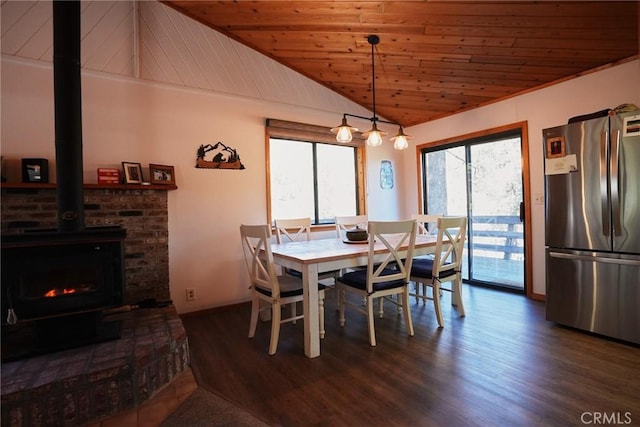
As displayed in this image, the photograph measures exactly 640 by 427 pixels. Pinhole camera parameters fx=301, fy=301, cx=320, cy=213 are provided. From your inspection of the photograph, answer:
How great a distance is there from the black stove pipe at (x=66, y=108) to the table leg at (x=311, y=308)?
62.5 inches

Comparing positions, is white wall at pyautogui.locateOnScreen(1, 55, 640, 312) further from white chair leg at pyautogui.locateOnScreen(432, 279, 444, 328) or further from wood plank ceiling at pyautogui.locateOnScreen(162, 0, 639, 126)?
white chair leg at pyautogui.locateOnScreen(432, 279, 444, 328)

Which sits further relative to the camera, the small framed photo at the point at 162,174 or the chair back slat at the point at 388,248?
the small framed photo at the point at 162,174

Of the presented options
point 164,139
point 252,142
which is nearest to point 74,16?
point 164,139

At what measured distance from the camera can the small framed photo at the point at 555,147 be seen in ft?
8.48

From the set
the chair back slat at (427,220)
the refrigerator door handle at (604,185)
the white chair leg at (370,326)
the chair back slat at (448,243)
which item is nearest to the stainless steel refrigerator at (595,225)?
the refrigerator door handle at (604,185)

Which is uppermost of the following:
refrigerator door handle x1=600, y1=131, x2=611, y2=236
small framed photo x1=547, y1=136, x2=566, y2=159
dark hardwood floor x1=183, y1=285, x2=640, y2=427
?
small framed photo x1=547, y1=136, x2=566, y2=159

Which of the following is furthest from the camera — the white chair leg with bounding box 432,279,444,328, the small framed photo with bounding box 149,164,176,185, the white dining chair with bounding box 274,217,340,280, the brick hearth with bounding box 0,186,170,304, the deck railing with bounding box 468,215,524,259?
the deck railing with bounding box 468,215,524,259

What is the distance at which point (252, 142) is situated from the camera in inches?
139

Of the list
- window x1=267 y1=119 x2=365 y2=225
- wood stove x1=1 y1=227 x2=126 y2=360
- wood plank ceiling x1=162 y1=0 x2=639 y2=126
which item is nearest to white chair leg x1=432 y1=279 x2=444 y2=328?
window x1=267 y1=119 x2=365 y2=225

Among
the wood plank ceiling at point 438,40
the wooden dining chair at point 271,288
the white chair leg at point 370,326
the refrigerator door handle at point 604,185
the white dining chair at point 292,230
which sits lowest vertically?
the white chair leg at point 370,326

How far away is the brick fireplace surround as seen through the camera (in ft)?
5.04

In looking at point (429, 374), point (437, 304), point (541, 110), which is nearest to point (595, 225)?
point (437, 304)

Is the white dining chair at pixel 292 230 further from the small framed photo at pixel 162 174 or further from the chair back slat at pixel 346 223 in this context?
the small framed photo at pixel 162 174

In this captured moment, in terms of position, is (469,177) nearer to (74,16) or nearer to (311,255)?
(311,255)
